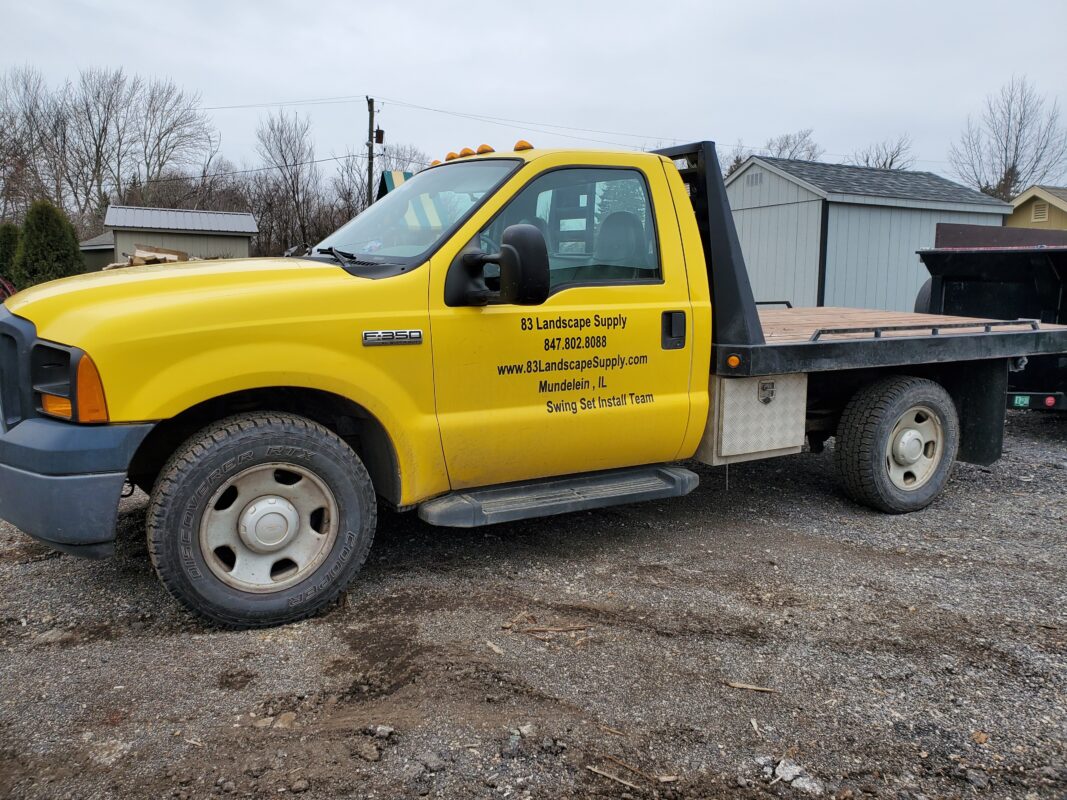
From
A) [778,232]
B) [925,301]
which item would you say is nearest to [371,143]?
[778,232]

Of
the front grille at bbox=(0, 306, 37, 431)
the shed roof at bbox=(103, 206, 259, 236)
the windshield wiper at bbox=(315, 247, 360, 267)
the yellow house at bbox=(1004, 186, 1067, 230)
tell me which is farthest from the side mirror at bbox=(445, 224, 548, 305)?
the yellow house at bbox=(1004, 186, 1067, 230)

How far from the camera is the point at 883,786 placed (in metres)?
2.58

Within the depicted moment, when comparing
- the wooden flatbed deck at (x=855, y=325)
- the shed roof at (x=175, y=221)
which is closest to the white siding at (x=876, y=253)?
the wooden flatbed deck at (x=855, y=325)

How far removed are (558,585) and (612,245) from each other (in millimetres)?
1731

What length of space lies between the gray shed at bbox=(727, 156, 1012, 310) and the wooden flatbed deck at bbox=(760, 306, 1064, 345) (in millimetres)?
9588

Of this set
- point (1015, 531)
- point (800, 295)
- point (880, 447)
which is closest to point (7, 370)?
point (880, 447)

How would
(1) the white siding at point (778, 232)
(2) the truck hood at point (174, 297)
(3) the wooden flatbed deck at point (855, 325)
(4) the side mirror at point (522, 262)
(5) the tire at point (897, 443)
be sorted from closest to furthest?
(2) the truck hood at point (174, 297) → (4) the side mirror at point (522, 262) → (3) the wooden flatbed deck at point (855, 325) → (5) the tire at point (897, 443) → (1) the white siding at point (778, 232)

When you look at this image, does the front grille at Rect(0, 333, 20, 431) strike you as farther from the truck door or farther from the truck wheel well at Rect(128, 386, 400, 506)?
the truck door

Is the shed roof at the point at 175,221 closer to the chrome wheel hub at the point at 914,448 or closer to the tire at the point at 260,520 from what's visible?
the chrome wheel hub at the point at 914,448

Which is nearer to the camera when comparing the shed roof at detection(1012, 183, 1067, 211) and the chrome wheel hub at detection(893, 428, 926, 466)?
the chrome wheel hub at detection(893, 428, 926, 466)

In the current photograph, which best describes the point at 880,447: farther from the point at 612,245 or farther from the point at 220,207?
the point at 220,207

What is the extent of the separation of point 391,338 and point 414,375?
0.20m

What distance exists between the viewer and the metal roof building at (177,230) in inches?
1171

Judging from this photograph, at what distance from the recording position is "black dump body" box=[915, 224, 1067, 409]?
7496 mm
